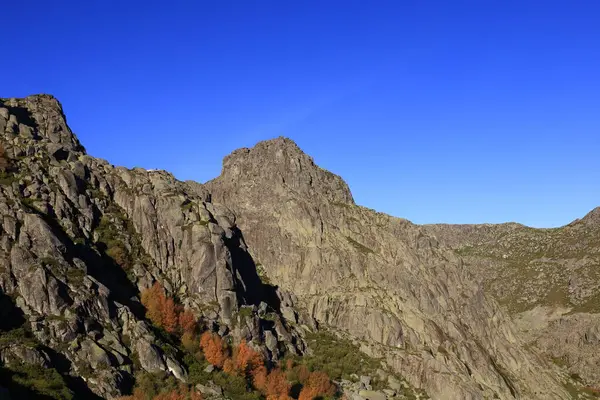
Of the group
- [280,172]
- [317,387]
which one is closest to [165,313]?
[317,387]

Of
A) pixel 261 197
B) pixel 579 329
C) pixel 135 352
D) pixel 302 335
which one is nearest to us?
pixel 135 352

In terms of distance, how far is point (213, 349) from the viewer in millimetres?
90000

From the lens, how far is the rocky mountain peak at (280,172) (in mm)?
151500

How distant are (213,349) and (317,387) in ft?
68.8

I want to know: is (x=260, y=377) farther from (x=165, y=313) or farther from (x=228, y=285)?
(x=228, y=285)

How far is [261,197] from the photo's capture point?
148000 millimetres

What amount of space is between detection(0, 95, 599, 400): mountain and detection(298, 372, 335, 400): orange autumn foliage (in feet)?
6.47

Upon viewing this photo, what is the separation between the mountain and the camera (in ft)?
253

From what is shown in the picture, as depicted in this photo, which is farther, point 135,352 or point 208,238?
point 208,238

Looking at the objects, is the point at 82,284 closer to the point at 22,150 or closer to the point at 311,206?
the point at 22,150

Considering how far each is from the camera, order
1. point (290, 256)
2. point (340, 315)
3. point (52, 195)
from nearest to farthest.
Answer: point (52, 195) → point (340, 315) → point (290, 256)

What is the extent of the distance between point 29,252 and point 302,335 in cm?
5882

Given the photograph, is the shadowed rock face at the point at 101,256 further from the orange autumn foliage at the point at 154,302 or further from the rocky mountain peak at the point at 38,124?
the orange autumn foliage at the point at 154,302

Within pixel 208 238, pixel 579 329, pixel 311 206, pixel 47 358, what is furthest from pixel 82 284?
pixel 579 329
